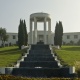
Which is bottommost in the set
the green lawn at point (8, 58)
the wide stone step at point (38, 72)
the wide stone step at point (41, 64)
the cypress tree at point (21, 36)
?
the wide stone step at point (38, 72)

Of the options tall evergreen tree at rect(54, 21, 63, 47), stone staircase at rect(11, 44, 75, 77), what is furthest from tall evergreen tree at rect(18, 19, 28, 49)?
stone staircase at rect(11, 44, 75, 77)

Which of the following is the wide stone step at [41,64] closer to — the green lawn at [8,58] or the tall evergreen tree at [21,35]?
the green lawn at [8,58]

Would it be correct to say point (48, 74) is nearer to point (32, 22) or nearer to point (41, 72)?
point (41, 72)


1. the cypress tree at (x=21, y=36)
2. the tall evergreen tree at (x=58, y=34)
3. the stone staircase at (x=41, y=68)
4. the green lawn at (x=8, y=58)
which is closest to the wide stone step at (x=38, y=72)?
the stone staircase at (x=41, y=68)

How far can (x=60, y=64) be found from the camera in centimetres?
3472

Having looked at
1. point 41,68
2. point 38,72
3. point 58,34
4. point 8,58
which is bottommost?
point 38,72

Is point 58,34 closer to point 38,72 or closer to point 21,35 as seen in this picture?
point 21,35

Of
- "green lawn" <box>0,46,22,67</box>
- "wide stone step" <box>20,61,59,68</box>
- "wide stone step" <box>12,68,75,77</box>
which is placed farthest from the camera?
"wide stone step" <box>20,61,59,68</box>

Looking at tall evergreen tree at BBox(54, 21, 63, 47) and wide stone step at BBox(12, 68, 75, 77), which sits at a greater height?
tall evergreen tree at BBox(54, 21, 63, 47)

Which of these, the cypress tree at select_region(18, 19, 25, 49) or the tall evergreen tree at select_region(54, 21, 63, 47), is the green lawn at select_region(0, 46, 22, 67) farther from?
the tall evergreen tree at select_region(54, 21, 63, 47)

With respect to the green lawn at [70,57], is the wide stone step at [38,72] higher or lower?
lower

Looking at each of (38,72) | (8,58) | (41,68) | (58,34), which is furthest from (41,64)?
(58,34)

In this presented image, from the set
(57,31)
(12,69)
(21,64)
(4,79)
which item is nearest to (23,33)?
(57,31)

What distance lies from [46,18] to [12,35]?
33608mm
